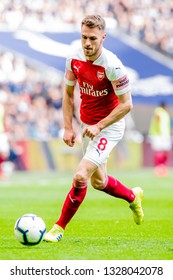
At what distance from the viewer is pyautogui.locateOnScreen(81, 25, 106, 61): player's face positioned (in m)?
8.99

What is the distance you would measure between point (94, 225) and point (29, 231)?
8.94 feet

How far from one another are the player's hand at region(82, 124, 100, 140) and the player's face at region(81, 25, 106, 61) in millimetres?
728

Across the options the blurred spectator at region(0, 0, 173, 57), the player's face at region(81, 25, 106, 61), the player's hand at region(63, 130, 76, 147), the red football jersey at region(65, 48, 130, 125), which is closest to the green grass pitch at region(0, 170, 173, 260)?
the player's hand at region(63, 130, 76, 147)

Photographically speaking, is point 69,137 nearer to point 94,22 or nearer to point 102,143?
point 102,143

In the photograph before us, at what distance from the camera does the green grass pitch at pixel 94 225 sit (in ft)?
27.2

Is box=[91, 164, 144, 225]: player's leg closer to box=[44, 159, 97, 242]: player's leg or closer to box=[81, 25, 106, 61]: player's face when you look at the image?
box=[44, 159, 97, 242]: player's leg

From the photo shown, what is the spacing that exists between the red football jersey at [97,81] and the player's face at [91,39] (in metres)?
0.20

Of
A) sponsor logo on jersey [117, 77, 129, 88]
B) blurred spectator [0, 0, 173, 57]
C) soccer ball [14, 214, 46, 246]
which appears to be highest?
sponsor logo on jersey [117, 77, 129, 88]

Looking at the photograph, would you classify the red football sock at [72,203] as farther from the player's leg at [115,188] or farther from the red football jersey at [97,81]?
the red football jersey at [97,81]

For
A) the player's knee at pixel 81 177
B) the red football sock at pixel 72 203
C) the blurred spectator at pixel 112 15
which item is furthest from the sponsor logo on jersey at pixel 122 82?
the blurred spectator at pixel 112 15

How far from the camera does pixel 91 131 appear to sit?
359 inches

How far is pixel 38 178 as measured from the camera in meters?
A: 23.3

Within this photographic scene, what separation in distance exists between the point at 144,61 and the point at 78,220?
53.0 ft
